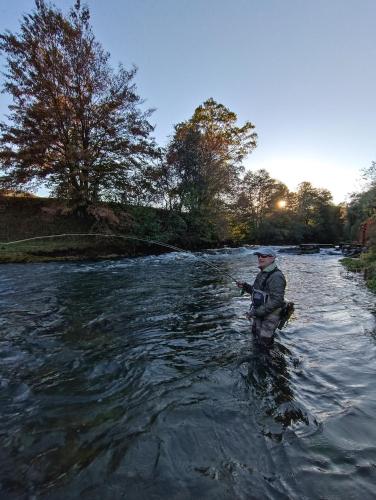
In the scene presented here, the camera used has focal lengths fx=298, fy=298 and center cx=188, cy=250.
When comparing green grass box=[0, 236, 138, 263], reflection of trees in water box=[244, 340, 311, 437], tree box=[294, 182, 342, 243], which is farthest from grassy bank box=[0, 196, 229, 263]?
tree box=[294, 182, 342, 243]

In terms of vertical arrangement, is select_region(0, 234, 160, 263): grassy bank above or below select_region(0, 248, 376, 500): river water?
above

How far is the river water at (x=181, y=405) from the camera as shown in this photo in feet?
9.62

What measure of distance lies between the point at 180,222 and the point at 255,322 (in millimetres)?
25130

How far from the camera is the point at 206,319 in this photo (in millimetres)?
7996

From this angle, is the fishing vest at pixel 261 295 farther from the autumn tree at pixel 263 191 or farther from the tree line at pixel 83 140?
the autumn tree at pixel 263 191

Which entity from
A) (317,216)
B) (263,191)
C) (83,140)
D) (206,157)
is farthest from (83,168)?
(317,216)

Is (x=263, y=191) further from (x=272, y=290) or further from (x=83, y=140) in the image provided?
(x=272, y=290)

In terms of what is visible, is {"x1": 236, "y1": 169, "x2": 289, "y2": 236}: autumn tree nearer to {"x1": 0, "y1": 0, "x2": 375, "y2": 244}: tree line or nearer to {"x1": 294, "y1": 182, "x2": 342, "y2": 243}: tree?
{"x1": 294, "y1": 182, "x2": 342, "y2": 243}: tree

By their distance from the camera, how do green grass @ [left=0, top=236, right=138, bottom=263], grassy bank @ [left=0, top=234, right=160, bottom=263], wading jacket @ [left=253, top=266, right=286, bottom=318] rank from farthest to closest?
grassy bank @ [left=0, top=234, right=160, bottom=263], green grass @ [left=0, top=236, right=138, bottom=263], wading jacket @ [left=253, top=266, right=286, bottom=318]

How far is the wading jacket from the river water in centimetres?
98

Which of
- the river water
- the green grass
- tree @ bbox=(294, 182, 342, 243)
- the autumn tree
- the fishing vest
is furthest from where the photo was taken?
tree @ bbox=(294, 182, 342, 243)

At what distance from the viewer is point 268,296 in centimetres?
545

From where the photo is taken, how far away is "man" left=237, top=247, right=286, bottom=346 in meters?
5.38

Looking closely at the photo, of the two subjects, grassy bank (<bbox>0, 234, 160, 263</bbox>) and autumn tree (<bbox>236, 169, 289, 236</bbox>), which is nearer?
grassy bank (<bbox>0, 234, 160, 263</bbox>)
